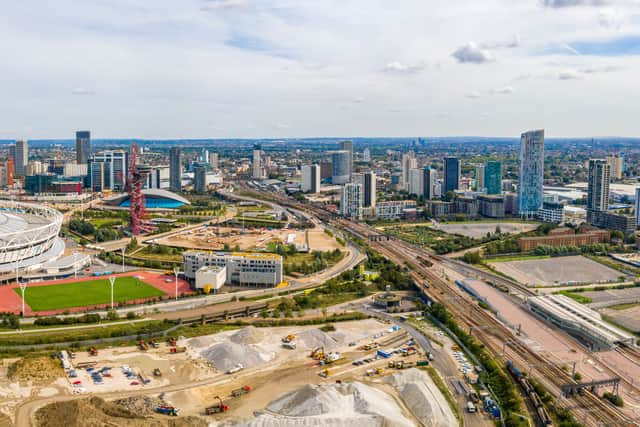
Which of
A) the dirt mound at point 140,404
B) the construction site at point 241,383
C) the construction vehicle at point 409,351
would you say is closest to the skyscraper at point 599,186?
the construction site at point 241,383

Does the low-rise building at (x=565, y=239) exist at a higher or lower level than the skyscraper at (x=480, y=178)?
lower

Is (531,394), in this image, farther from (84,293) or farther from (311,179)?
(311,179)

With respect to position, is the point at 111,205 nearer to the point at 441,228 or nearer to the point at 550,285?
the point at 441,228

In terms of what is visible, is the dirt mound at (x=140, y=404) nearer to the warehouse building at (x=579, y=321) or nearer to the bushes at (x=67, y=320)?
the bushes at (x=67, y=320)

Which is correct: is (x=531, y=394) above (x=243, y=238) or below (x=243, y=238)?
below

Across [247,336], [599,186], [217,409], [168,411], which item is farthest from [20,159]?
Result: [217,409]
